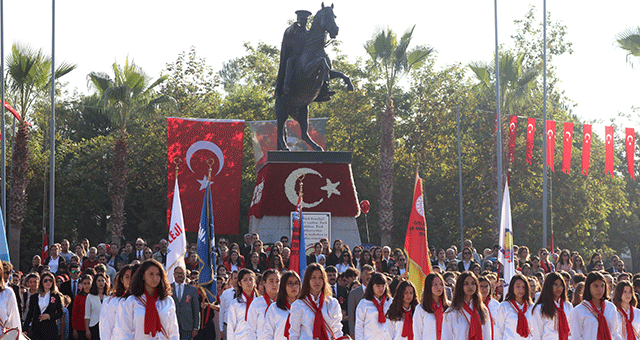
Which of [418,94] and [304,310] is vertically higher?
[418,94]

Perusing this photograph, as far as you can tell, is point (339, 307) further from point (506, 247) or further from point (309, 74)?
point (309, 74)

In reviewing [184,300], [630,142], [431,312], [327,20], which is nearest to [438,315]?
[431,312]

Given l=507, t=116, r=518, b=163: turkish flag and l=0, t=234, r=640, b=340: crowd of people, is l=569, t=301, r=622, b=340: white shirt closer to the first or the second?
l=0, t=234, r=640, b=340: crowd of people

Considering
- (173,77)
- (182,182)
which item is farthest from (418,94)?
(182,182)

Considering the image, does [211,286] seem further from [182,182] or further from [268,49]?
[268,49]

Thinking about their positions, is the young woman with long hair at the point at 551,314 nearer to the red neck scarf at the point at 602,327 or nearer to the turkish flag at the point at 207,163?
the red neck scarf at the point at 602,327

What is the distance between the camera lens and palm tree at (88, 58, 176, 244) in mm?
29172

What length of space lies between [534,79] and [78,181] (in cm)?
2032

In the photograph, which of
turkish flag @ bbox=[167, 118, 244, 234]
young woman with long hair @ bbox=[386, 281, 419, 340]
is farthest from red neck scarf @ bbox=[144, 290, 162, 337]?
turkish flag @ bbox=[167, 118, 244, 234]

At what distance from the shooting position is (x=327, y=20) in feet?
61.7

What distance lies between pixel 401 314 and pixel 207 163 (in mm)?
18140

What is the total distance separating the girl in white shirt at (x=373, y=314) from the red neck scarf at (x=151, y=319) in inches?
98.1

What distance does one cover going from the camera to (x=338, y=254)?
15.5 m

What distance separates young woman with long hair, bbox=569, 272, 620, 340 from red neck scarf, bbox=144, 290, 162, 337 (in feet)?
14.2
